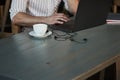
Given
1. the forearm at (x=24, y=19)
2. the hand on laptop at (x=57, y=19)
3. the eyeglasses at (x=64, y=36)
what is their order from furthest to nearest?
the forearm at (x=24, y=19), the hand on laptop at (x=57, y=19), the eyeglasses at (x=64, y=36)

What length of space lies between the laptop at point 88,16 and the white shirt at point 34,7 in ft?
1.51

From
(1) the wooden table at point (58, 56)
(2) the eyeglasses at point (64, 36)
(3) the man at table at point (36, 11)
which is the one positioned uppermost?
(3) the man at table at point (36, 11)

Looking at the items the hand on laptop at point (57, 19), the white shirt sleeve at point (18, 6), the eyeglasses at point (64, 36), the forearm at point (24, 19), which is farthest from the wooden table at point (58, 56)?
the white shirt sleeve at point (18, 6)

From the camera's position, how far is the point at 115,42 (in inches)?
72.7

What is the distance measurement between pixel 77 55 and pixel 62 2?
4.67 ft

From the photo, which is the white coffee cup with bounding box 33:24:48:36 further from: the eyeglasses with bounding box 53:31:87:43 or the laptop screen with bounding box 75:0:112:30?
the laptop screen with bounding box 75:0:112:30

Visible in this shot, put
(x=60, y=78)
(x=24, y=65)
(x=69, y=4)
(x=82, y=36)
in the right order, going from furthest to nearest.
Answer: (x=69, y=4) → (x=82, y=36) → (x=24, y=65) → (x=60, y=78)

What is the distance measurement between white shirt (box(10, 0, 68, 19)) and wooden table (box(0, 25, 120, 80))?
56 cm

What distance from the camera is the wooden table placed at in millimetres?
1382

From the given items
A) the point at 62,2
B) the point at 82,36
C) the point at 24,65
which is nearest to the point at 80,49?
the point at 82,36

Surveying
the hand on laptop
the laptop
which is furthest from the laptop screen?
the hand on laptop

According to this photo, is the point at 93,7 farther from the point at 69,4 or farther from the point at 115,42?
the point at 69,4

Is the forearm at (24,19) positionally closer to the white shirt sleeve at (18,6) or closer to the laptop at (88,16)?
the white shirt sleeve at (18,6)

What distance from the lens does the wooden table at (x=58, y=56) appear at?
1382 millimetres
